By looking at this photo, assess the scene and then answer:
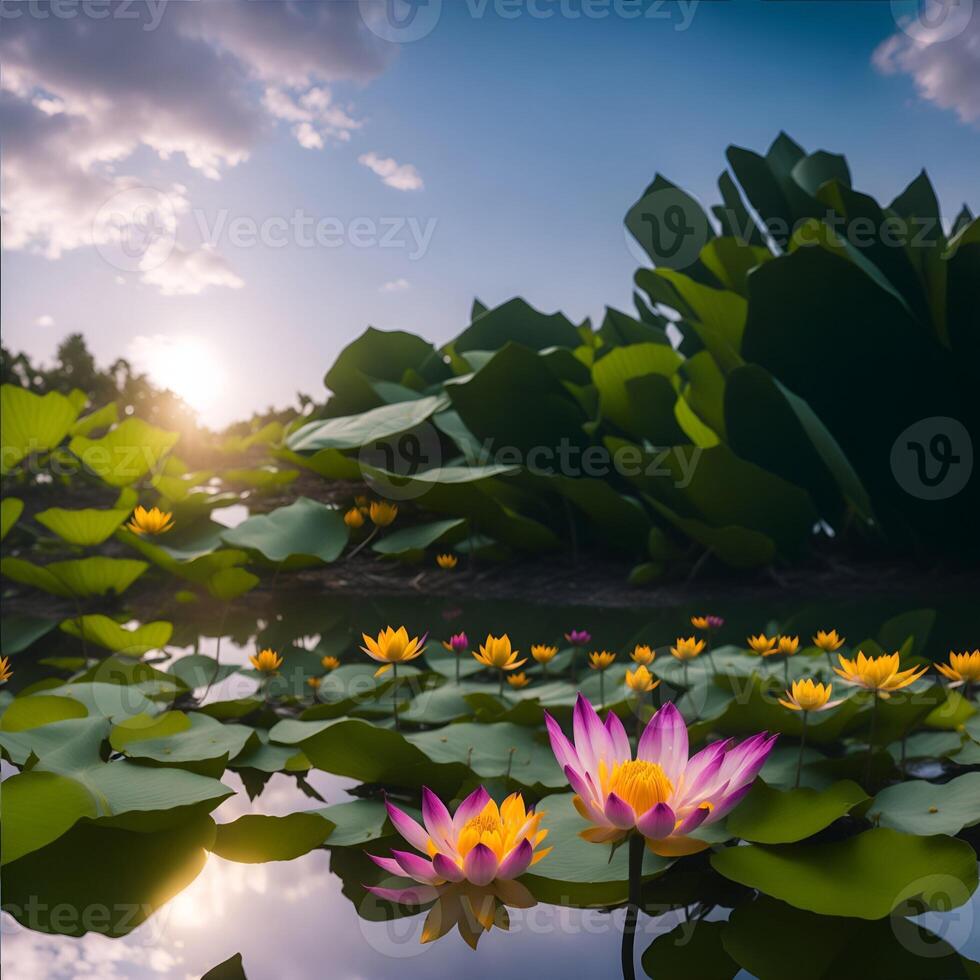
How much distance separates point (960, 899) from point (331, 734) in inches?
21.3

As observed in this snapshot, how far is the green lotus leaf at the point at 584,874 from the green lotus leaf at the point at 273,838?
0.69 ft

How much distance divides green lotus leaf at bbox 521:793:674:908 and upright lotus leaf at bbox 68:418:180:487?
2.18 meters

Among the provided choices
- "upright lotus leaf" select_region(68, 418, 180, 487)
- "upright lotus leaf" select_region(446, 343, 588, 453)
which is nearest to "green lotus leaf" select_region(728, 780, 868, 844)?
"upright lotus leaf" select_region(446, 343, 588, 453)

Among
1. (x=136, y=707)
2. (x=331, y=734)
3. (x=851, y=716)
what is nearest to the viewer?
(x=331, y=734)

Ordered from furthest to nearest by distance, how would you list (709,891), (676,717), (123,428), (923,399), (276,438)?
(276,438), (123,428), (923,399), (709,891), (676,717)

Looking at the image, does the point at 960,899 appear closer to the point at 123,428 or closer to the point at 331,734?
the point at 331,734

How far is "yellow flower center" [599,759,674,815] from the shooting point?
18.3 inches

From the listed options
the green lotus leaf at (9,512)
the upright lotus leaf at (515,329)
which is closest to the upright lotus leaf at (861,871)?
the green lotus leaf at (9,512)

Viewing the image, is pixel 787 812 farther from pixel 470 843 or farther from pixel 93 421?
pixel 93 421

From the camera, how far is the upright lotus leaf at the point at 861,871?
554 mm

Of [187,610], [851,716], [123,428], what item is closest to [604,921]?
[851,716]

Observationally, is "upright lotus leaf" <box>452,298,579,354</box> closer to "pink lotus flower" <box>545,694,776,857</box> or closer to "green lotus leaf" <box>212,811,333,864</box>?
"green lotus leaf" <box>212,811,333,864</box>

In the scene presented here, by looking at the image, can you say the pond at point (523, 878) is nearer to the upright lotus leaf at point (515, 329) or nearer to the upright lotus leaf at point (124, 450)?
the upright lotus leaf at point (124, 450)

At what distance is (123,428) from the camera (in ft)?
7.86
